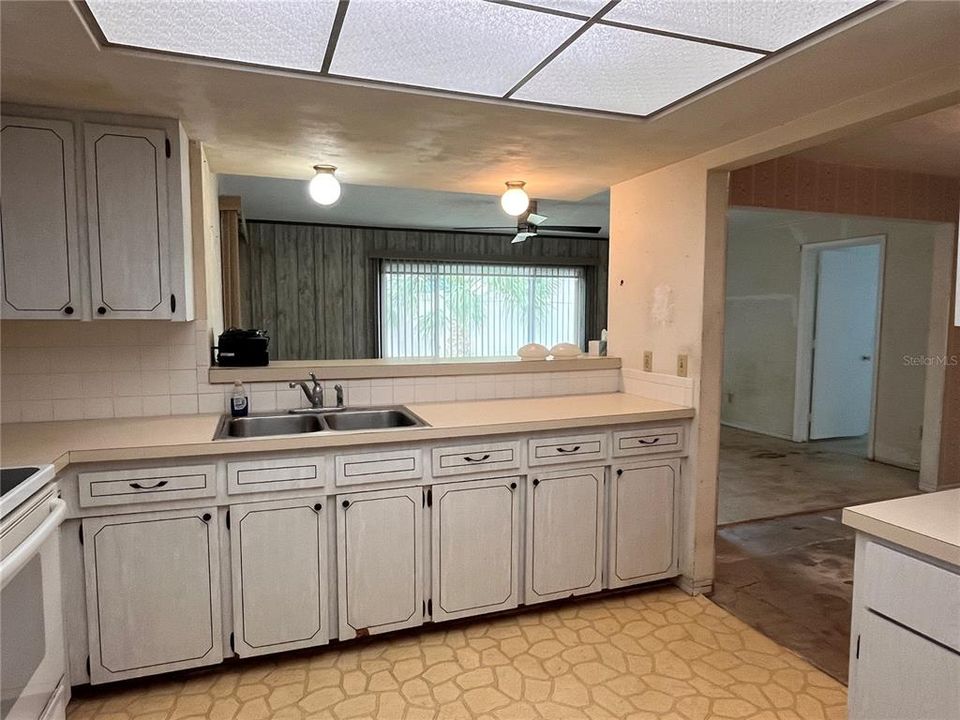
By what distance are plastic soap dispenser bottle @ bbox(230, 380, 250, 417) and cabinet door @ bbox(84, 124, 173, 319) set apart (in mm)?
503

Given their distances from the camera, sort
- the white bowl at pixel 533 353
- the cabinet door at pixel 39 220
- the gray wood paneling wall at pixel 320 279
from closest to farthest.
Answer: the cabinet door at pixel 39 220 < the white bowl at pixel 533 353 < the gray wood paneling wall at pixel 320 279

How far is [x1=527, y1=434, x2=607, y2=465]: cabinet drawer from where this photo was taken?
8.36 ft

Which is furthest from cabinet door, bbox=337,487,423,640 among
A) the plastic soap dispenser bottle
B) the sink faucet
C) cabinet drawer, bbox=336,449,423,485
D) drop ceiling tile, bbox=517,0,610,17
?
drop ceiling tile, bbox=517,0,610,17

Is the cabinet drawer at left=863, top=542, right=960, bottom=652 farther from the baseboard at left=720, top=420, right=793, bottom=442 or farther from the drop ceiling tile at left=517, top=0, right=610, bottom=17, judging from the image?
the baseboard at left=720, top=420, right=793, bottom=442

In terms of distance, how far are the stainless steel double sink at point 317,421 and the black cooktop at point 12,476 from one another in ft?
2.58

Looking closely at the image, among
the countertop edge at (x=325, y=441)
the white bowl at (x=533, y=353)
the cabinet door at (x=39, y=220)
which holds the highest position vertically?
the cabinet door at (x=39, y=220)

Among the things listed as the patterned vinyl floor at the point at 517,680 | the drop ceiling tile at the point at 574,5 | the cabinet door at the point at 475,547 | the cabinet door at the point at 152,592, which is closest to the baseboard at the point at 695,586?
the patterned vinyl floor at the point at 517,680

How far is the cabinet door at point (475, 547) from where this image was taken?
7.97ft

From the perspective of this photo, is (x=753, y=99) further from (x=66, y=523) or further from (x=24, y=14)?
(x=66, y=523)

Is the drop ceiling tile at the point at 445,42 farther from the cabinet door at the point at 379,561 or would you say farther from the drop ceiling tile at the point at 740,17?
the cabinet door at the point at 379,561

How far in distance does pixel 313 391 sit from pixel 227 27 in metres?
1.56

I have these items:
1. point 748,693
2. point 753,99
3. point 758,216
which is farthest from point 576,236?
point 748,693

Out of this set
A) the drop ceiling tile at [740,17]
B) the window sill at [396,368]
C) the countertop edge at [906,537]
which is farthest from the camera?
the window sill at [396,368]

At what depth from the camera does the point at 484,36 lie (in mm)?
1643
